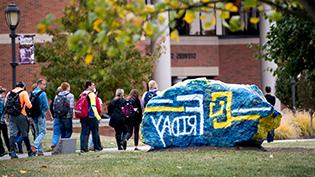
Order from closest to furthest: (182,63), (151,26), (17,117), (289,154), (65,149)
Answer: (151,26) → (289,154) → (17,117) → (65,149) → (182,63)

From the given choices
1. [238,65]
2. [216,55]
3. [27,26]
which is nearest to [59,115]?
[27,26]

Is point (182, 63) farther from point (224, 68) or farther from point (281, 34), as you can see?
point (281, 34)

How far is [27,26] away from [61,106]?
16931 mm

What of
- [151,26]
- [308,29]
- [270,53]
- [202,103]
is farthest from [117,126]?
[151,26]

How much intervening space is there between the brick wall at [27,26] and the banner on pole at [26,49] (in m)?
13.6

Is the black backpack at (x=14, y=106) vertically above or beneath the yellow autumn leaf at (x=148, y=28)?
beneath

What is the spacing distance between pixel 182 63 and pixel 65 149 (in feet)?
85.0

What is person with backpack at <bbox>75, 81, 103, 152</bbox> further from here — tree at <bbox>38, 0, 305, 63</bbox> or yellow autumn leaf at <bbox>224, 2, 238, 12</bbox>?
yellow autumn leaf at <bbox>224, 2, 238, 12</bbox>

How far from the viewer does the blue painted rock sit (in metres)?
17.0

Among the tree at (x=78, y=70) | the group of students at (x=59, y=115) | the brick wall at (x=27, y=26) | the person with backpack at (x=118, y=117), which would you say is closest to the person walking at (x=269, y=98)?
the group of students at (x=59, y=115)

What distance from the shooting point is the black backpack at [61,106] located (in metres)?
18.7

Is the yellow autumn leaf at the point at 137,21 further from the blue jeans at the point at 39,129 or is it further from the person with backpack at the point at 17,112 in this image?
the blue jeans at the point at 39,129

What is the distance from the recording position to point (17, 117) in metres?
17.2

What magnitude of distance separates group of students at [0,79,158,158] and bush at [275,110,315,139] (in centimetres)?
884
